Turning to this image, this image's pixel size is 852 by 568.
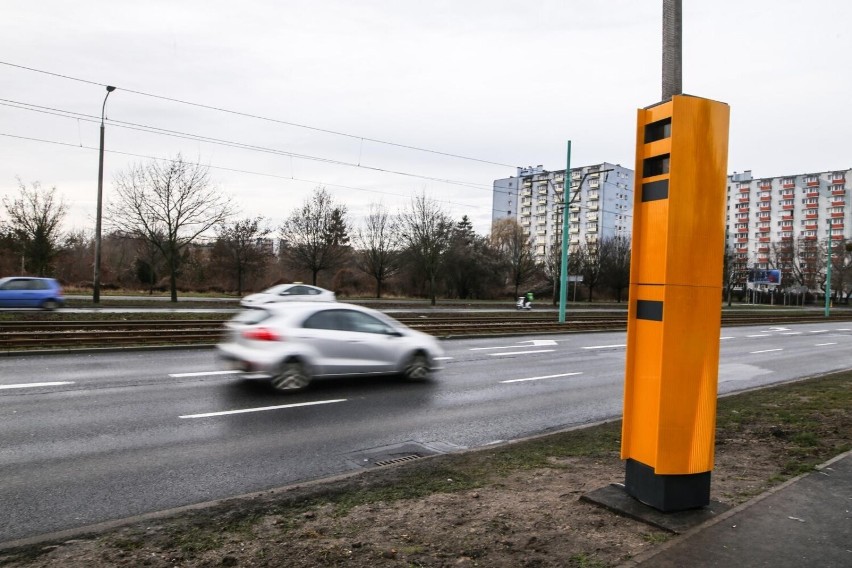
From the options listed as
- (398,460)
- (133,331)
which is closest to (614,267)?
(133,331)

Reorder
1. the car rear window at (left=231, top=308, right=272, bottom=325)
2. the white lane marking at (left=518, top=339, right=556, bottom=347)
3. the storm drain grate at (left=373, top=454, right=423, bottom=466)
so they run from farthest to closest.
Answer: the white lane marking at (left=518, top=339, right=556, bottom=347) < the car rear window at (left=231, top=308, right=272, bottom=325) < the storm drain grate at (left=373, top=454, right=423, bottom=466)

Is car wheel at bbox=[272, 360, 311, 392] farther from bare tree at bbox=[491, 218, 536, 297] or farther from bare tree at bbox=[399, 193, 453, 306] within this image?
bare tree at bbox=[491, 218, 536, 297]

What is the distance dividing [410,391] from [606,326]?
19089 millimetres

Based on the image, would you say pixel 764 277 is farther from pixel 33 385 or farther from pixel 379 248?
pixel 33 385

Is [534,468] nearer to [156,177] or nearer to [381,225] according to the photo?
[156,177]

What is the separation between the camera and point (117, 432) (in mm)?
7059

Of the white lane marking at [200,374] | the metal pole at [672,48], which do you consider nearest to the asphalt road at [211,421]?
the white lane marking at [200,374]

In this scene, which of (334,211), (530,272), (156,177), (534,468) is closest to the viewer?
(534,468)

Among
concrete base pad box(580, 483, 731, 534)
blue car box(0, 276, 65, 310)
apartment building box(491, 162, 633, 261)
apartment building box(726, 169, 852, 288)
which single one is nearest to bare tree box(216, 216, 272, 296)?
blue car box(0, 276, 65, 310)

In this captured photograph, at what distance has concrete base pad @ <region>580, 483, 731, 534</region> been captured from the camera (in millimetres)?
4141

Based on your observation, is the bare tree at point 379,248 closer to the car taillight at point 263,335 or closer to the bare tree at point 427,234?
the bare tree at point 427,234

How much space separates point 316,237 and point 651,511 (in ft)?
155

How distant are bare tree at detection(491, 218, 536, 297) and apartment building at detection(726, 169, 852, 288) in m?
59.2

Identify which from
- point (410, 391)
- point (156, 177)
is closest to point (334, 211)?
point (156, 177)
